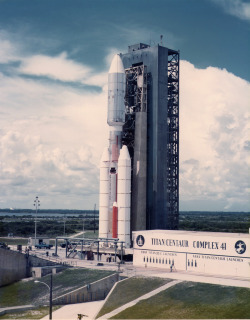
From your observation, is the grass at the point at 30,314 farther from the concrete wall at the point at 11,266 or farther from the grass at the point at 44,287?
the concrete wall at the point at 11,266

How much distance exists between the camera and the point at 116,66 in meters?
97.6

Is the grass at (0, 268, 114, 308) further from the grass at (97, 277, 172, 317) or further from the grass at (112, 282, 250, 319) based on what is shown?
the grass at (112, 282, 250, 319)

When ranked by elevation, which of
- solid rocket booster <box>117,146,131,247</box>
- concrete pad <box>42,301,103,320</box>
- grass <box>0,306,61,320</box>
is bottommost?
grass <box>0,306,61,320</box>

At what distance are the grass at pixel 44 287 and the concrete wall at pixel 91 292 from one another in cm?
170

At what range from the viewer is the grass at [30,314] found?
203 ft

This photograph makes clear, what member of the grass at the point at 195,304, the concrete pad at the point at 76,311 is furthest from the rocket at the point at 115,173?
the grass at the point at 195,304

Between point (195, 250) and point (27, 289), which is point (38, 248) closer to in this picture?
point (27, 289)

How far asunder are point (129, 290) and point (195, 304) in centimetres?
1200

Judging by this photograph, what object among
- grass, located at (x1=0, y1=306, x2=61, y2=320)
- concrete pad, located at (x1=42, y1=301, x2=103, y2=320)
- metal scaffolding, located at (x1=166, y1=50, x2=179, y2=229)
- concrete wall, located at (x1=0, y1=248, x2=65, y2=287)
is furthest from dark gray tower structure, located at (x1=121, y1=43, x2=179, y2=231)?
grass, located at (x1=0, y1=306, x2=61, y2=320)

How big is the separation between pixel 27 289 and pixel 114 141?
3421cm

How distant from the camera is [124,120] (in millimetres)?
96625

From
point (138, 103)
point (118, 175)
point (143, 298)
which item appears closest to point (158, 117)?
point (138, 103)

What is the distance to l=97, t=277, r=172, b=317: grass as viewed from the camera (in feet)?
202

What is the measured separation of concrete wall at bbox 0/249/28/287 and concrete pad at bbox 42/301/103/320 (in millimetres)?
22434
